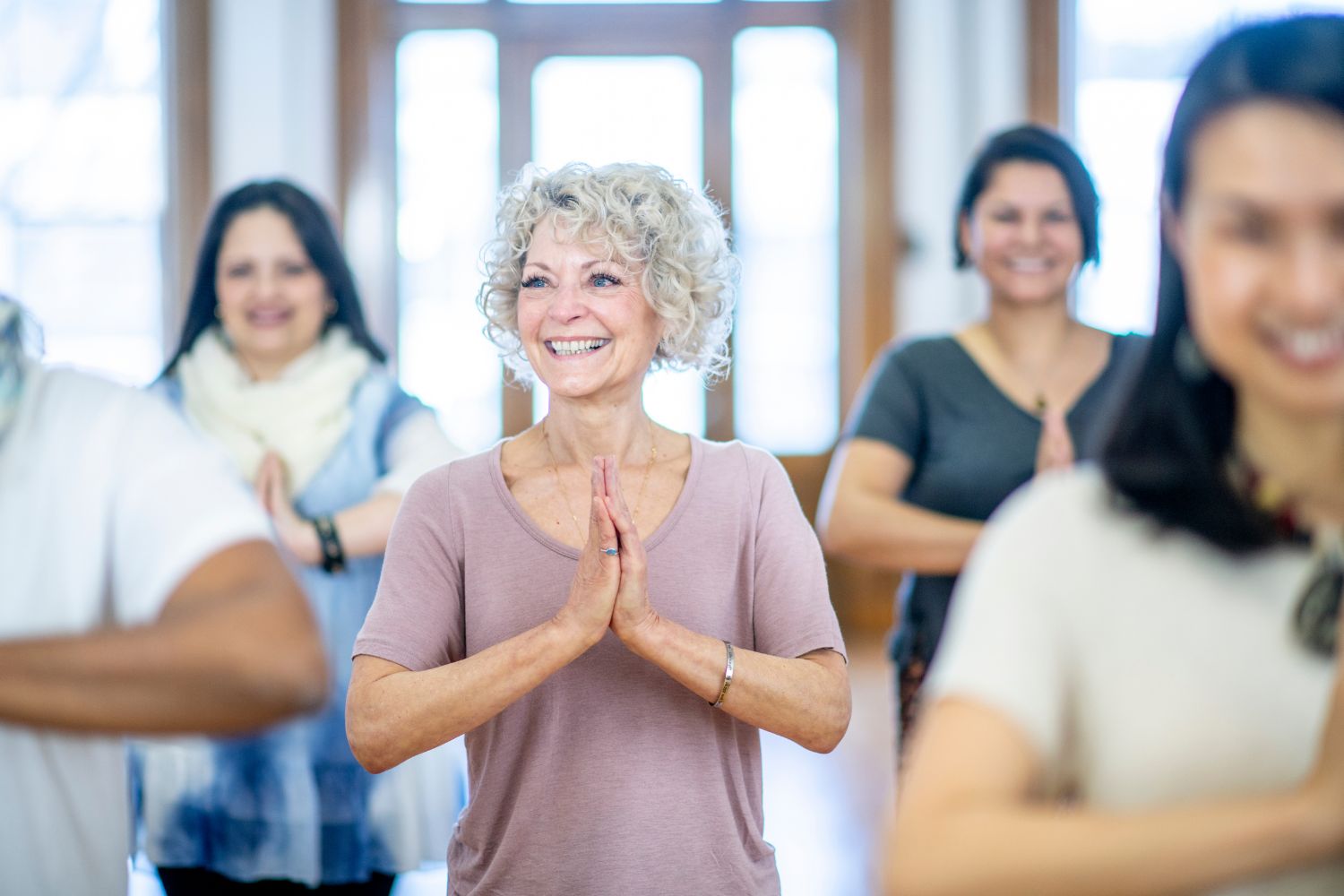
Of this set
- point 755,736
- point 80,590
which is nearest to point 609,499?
point 755,736

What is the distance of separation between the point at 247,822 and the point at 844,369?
4611mm

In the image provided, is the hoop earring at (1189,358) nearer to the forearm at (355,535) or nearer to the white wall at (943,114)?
the forearm at (355,535)

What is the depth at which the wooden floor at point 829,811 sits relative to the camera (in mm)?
3289

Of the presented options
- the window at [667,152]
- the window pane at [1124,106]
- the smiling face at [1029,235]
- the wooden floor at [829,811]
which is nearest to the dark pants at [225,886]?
the wooden floor at [829,811]

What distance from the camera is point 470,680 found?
1485mm

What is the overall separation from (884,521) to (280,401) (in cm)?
118

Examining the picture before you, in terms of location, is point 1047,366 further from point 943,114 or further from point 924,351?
point 943,114

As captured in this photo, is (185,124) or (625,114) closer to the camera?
(185,124)

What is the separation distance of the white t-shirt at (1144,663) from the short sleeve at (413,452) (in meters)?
1.61

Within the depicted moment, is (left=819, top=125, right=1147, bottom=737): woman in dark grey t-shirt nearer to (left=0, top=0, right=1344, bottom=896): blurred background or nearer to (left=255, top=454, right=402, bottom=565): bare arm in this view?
(left=255, top=454, right=402, bottom=565): bare arm

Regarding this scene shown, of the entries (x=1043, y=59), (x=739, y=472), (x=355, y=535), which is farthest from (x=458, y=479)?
(x=1043, y=59)

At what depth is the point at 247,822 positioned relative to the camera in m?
2.21

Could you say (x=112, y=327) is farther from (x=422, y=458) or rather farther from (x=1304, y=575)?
(x=1304, y=575)

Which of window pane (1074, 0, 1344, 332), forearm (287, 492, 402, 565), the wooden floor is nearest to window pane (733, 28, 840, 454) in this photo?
window pane (1074, 0, 1344, 332)
